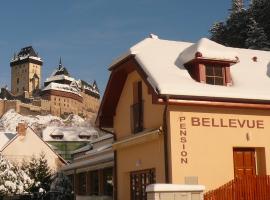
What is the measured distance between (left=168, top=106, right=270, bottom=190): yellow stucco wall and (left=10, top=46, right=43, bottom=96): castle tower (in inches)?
6738

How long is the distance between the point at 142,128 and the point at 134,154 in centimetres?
109

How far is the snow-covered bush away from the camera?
3762 centimetres

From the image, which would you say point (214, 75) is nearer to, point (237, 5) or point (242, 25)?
point (242, 25)

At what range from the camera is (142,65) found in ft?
57.0

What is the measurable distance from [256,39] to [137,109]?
100.0 feet

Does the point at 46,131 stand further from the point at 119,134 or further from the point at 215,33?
the point at 119,134

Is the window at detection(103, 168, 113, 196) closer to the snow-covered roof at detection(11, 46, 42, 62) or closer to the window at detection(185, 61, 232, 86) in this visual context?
the window at detection(185, 61, 232, 86)

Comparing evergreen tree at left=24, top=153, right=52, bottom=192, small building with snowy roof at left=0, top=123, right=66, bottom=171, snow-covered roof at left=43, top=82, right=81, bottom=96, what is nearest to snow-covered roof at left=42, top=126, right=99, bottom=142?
small building with snowy roof at left=0, top=123, right=66, bottom=171

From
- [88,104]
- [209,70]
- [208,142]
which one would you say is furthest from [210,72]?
[88,104]

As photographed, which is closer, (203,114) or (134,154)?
(203,114)

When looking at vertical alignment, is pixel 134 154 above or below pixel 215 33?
below

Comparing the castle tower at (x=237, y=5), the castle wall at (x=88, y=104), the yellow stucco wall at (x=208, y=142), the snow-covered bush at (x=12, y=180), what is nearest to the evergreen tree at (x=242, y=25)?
the castle tower at (x=237, y=5)

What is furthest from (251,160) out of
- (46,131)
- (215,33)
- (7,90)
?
(7,90)

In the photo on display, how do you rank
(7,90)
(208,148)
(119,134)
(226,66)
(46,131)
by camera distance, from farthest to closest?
(7,90), (46,131), (119,134), (226,66), (208,148)
